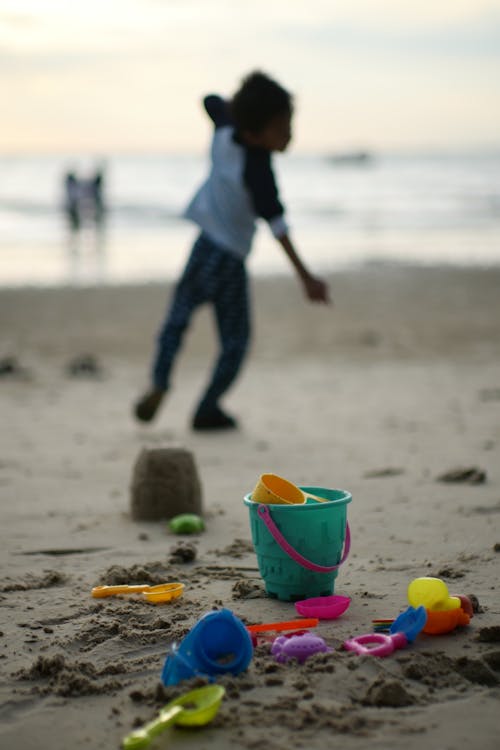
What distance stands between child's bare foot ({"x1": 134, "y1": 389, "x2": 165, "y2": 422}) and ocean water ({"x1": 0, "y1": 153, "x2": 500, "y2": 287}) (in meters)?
2.99

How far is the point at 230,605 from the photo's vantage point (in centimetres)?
260

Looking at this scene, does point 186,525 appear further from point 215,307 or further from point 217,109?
point 217,109

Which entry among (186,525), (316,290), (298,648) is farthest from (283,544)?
(316,290)

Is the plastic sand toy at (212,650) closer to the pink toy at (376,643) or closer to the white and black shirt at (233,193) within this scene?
the pink toy at (376,643)

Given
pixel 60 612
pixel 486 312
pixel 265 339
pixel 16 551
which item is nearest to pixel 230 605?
A: pixel 60 612

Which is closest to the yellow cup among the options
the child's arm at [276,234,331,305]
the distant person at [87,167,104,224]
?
the child's arm at [276,234,331,305]

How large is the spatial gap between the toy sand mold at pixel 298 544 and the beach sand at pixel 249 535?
72mm

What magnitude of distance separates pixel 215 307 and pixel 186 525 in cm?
189

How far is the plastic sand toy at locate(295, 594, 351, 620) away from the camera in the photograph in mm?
2461

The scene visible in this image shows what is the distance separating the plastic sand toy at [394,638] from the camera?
219 cm

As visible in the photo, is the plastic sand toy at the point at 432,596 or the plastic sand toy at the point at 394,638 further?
the plastic sand toy at the point at 432,596

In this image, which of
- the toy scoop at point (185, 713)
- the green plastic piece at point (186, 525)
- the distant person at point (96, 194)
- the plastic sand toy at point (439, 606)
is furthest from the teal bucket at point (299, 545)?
the distant person at point (96, 194)

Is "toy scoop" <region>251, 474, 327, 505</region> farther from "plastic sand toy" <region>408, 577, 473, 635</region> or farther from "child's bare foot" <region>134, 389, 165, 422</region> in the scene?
"child's bare foot" <region>134, 389, 165, 422</region>

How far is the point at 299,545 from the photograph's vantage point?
260cm
